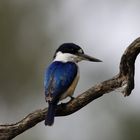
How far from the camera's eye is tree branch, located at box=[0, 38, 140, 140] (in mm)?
3791

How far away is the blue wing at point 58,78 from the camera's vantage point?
4750 millimetres

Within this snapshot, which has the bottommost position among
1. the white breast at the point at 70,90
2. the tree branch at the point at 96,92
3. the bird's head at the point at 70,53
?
the white breast at the point at 70,90

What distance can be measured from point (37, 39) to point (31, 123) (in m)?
11.4

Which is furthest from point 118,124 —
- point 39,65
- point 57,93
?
point 57,93

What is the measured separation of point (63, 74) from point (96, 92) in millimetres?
1156

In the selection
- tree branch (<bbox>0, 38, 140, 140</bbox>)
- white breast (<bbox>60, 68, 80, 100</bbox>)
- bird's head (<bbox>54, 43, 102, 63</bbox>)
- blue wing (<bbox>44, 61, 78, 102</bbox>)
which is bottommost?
white breast (<bbox>60, 68, 80, 100</bbox>)

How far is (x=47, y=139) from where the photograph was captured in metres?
12.9

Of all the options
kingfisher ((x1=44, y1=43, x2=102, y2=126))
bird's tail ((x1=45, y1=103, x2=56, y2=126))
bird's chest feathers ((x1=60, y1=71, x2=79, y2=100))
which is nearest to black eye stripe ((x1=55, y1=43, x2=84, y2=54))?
kingfisher ((x1=44, y1=43, x2=102, y2=126))

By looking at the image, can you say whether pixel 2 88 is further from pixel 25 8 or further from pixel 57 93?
pixel 57 93

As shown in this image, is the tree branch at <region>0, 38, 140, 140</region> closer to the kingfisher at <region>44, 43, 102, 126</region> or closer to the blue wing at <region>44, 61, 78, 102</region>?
the kingfisher at <region>44, 43, 102, 126</region>

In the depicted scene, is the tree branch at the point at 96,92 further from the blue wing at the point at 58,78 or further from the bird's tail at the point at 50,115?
the blue wing at the point at 58,78

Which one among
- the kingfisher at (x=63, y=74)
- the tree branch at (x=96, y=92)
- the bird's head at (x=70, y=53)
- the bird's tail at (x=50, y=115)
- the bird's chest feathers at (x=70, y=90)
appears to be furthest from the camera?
the bird's head at (x=70, y=53)

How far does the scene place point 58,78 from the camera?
4879 mm

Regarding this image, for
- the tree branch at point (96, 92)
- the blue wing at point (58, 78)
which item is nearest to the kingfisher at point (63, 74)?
the blue wing at point (58, 78)
